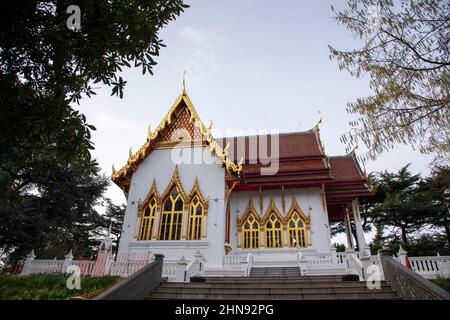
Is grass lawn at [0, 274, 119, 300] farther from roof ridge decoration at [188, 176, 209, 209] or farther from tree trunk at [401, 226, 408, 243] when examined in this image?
tree trunk at [401, 226, 408, 243]

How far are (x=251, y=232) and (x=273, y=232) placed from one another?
3.40 ft

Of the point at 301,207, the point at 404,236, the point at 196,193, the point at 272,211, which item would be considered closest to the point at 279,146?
the point at 301,207

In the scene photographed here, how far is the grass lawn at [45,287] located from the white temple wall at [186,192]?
3702 mm

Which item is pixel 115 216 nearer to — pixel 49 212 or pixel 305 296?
pixel 49 212

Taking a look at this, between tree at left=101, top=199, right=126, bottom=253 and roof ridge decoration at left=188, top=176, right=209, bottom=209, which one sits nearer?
roof ridge decoration at left=188, top=176, right=209, bottom=209

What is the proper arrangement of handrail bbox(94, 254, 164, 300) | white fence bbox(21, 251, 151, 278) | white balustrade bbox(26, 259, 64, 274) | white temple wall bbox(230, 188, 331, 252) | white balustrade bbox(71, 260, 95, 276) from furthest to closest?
white temple wall bbox(230, 188, 331, 252) → white balustrade bbox(26, 259, 64, 274) → white balustrade bbox(71, 260, 95, 276) → white fence bbox(21, 251, 151, 278) → handrail bbox(94, 254, 164, 300)

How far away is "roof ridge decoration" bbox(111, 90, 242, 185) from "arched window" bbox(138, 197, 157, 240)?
2.01m

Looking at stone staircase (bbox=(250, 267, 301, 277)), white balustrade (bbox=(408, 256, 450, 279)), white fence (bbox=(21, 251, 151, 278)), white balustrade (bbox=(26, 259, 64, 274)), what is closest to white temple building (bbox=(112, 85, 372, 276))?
stone staircase (bbox=(250, 267, 301, 277))

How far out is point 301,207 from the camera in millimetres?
14242

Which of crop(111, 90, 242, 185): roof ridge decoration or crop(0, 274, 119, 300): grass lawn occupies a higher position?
crop(111, 90, 242, 185): roof ridge decoration

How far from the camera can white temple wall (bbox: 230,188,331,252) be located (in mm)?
13289

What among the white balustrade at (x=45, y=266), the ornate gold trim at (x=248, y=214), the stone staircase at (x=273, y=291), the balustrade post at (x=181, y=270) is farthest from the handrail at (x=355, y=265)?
the white balustrade at (x=45, y=266)

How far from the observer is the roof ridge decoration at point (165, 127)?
13.2 metres
